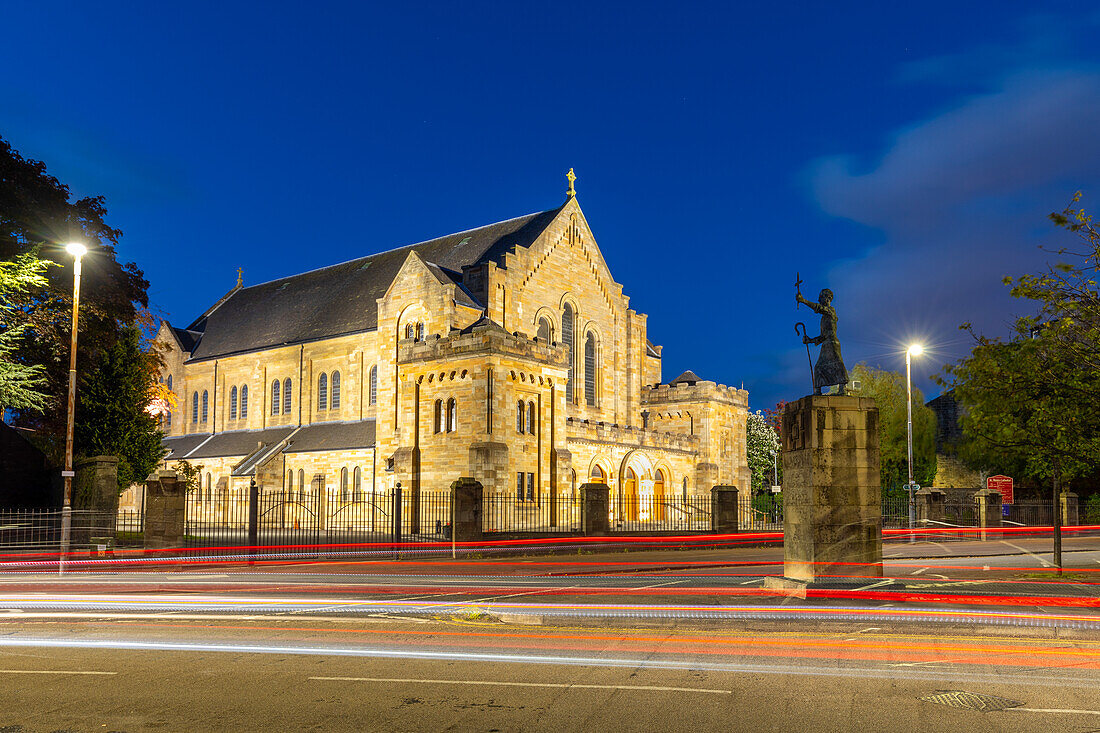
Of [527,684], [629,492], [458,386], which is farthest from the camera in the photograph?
[629,492]

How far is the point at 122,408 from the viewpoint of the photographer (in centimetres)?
3691

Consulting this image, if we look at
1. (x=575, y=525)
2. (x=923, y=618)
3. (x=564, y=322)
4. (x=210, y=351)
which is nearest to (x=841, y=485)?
(x=923, y=618)

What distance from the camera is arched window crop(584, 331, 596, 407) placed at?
165 feet

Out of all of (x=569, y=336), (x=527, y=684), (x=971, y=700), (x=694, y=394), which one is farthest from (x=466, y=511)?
(x=694, y=394)

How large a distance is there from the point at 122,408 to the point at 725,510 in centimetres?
2482

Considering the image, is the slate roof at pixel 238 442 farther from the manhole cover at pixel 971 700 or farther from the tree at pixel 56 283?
the manhole cover at pixel 971 700

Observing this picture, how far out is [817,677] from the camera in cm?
823

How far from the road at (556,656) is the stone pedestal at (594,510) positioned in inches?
528

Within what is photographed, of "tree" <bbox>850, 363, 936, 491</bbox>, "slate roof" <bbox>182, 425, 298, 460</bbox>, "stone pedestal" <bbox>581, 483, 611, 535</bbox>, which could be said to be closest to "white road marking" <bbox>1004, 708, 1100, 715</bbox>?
"stone pedestal" <bbox>581, 483, 611, 535</bbox>

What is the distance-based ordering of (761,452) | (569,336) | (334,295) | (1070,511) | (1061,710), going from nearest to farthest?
(1061,710), (1070,511), (569,336), (334,295), (761,452)

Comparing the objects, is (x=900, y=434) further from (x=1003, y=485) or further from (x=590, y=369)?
(x=590, y=369)

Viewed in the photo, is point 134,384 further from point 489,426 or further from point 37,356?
point 489,426

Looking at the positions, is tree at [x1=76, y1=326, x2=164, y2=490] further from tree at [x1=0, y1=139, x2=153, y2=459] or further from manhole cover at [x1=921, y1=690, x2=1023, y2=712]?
manhole cover at [x1=921, y1=690, x2=1023, y2=712]

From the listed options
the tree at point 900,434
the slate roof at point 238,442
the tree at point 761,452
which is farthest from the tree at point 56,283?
the tree at point 761,452
